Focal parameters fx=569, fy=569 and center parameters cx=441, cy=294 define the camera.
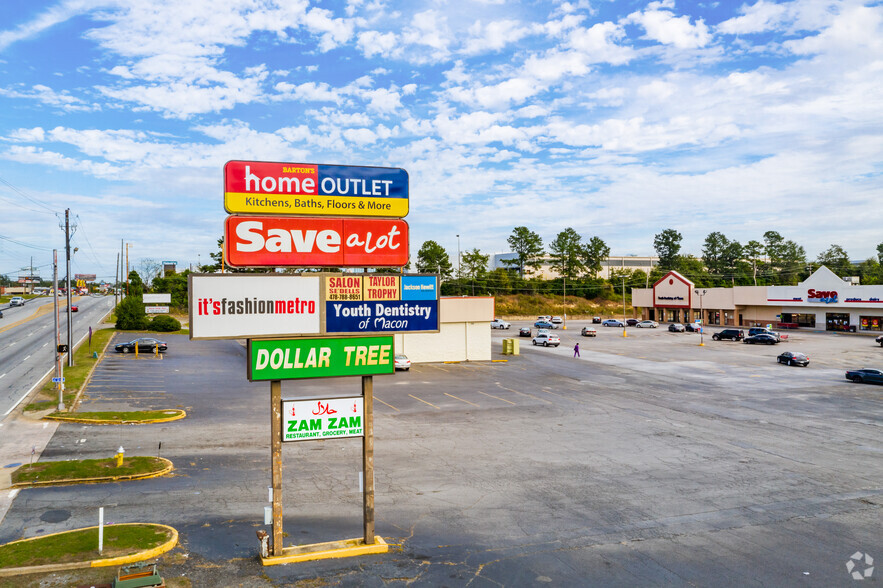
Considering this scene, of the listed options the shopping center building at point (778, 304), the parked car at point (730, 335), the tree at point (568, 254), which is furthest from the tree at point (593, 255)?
the parked car at point (730, 335)

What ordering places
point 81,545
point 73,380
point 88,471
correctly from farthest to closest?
point 73,380
point 88,471
point 81,545

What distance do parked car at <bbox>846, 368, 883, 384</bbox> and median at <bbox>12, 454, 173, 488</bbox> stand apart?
1749 inches

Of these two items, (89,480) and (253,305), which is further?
(89,480)

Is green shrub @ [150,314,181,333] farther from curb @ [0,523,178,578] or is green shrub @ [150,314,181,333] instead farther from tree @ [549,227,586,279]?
tree @ [549,227,586,279]

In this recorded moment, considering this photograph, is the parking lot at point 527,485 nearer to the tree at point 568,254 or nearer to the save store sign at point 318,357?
the save store sign at point 318,357

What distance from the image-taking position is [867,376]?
132ft

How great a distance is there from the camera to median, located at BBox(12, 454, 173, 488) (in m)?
17.8

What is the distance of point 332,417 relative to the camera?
13.4 metres

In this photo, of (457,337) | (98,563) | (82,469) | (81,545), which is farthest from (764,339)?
(98,563)

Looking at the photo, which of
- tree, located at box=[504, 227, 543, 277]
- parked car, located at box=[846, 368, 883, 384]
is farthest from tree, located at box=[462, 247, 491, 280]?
parked car, located at box=[846, 368, 883, 384]

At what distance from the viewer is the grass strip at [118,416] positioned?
88.8 ft

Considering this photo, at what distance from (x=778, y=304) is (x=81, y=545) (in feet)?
330

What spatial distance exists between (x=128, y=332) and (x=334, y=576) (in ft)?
208

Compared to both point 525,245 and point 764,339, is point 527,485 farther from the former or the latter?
point 525,245
